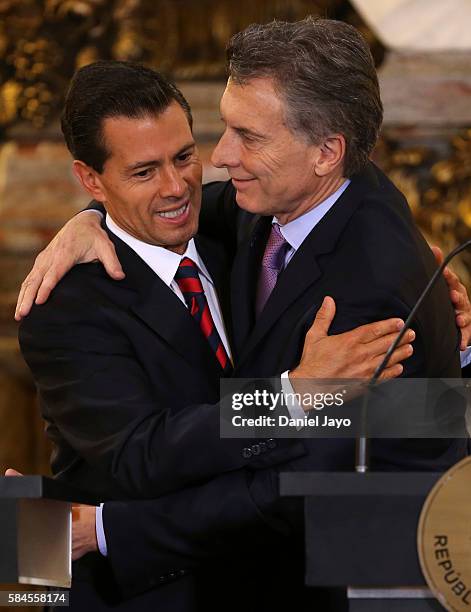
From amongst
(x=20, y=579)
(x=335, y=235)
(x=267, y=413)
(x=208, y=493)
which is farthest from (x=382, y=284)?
(x=20, y=579)

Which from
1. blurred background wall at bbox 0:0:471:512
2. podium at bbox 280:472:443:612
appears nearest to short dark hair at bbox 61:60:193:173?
podium at bbox 280:472:443:612

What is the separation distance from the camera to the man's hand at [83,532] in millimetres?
2385

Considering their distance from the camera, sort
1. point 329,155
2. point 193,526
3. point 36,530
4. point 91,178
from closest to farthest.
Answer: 1. point 36,530
2. point 193,526
3. point 329,155
4. point 91,178

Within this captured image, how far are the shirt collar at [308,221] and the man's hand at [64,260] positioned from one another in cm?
33

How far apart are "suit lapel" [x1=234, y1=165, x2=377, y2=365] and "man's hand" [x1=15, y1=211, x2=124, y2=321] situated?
0.30 metres

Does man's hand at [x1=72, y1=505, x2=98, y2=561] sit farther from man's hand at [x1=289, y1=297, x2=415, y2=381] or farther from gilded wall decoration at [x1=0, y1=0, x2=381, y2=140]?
gilded wall decoration at [x1=0, y1=0, x2=381, y2=140]

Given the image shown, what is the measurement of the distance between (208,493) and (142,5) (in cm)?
285

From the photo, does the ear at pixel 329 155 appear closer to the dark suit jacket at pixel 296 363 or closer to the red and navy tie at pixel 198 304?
the dark suit jacket at pixel 296 363

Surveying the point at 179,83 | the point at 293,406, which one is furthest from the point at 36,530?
the point at 179,83

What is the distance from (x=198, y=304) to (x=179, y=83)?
7.56 feet

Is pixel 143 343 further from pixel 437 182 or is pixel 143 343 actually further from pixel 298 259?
pixel 437 182

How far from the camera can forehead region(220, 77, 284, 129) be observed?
2.37 m

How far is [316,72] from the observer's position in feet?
7.70

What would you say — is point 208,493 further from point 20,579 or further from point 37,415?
point 37,415
